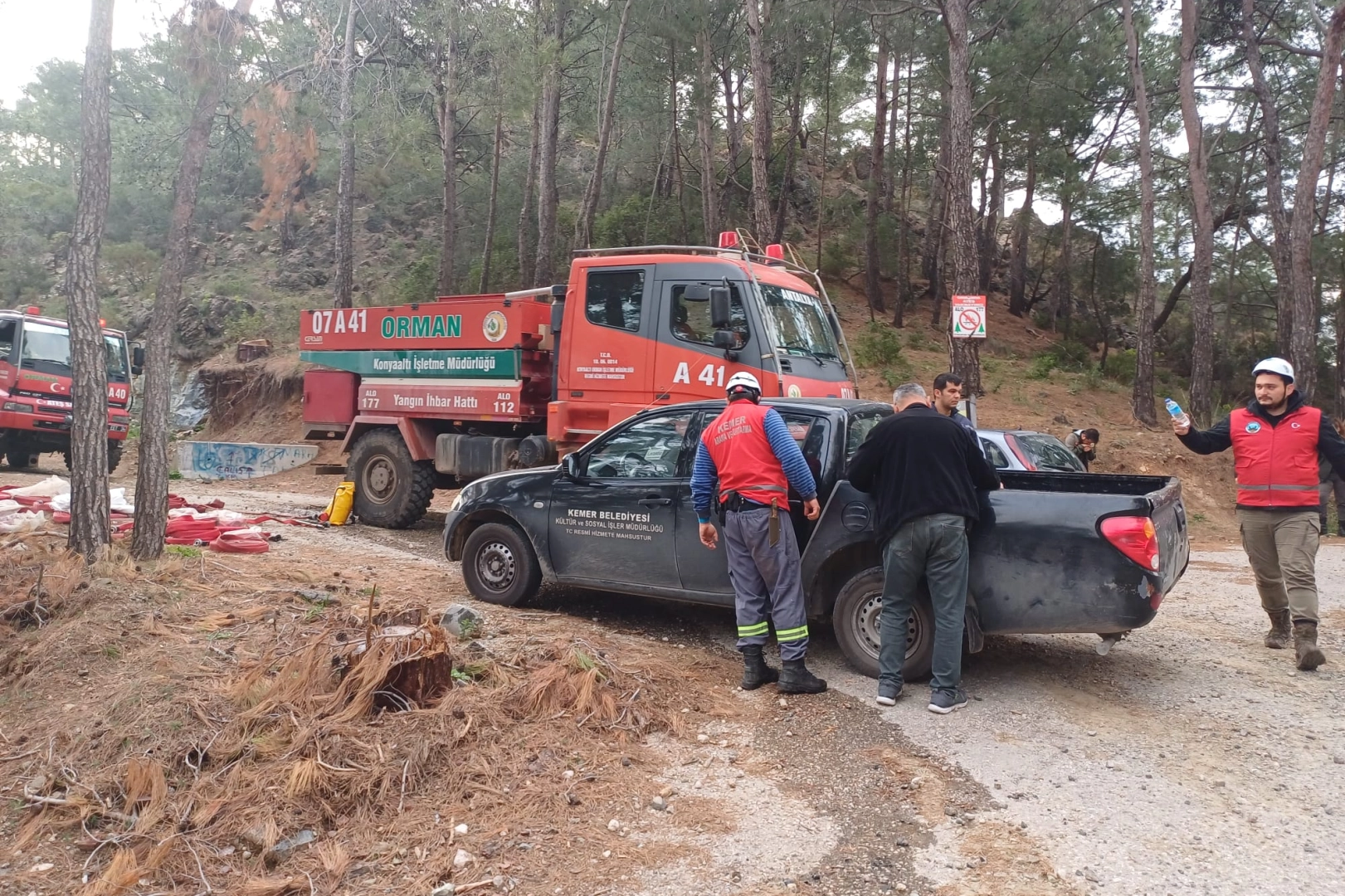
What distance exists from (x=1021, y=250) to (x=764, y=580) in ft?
81.0

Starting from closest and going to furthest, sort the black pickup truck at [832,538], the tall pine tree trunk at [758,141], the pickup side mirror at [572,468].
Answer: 1. the black pickup truck at [832,538]
2. the pickup side mirror at [572,468]
3. the tall pine tree trunk at [758,141]

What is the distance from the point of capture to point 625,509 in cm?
623

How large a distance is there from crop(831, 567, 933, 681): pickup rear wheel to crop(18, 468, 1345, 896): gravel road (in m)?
0.16

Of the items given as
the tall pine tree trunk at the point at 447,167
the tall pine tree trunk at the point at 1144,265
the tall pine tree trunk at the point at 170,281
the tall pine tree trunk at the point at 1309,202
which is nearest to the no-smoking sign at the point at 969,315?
the tall pine tree trunk at the point at 1309,202

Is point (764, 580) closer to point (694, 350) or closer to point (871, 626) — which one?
point (871, 626)

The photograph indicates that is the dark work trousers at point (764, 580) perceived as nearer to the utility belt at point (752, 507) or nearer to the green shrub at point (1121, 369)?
the utility belt at point (752, 507)

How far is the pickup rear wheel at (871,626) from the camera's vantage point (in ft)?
17.3

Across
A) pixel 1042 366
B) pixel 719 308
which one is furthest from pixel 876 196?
pixel 719 308

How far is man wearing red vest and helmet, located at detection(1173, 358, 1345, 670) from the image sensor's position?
5699 millimetres

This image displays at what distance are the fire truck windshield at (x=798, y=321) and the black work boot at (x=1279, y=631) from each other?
433 centimetres

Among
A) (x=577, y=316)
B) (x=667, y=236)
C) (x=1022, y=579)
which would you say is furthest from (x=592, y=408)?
(x=667, y=236)

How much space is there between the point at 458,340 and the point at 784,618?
647cm

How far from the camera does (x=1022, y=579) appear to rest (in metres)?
4.99

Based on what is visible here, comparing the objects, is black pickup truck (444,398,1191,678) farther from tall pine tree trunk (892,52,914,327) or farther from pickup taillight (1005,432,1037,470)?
tall pine tree trunk (892,52,914,327)
